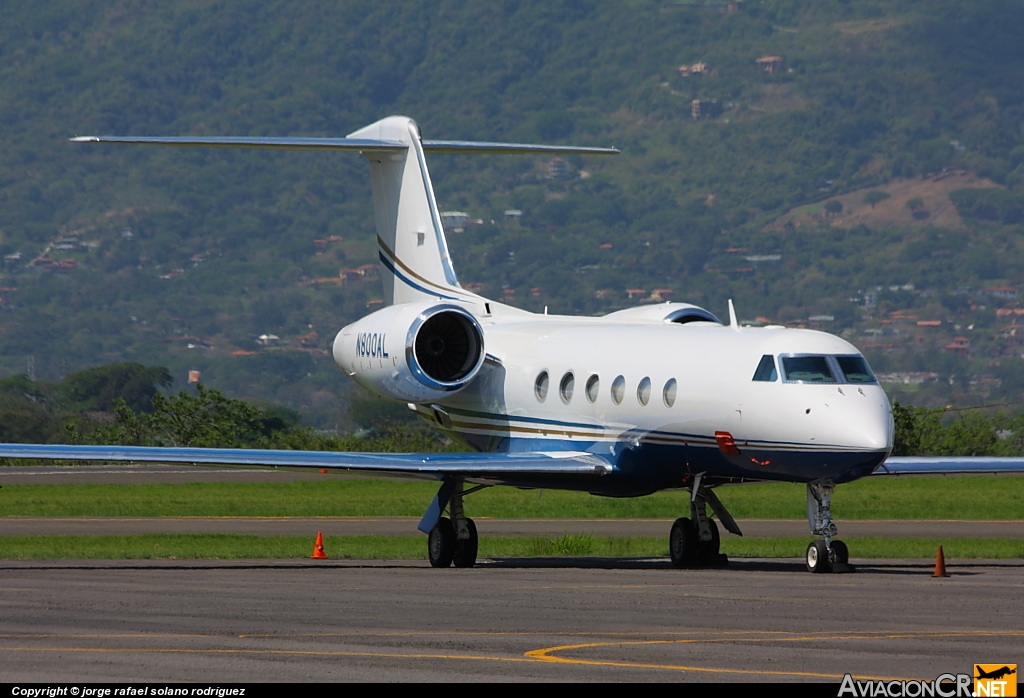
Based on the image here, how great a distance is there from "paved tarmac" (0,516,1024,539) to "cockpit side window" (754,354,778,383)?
32.7 ft

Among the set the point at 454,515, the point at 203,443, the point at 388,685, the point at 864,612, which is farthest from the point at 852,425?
the point at 203,443

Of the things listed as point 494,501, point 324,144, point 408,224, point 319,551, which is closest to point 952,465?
point 319,551

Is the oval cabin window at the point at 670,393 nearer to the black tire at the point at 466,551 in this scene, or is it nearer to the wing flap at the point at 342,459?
the wing flap at the point at 342,459

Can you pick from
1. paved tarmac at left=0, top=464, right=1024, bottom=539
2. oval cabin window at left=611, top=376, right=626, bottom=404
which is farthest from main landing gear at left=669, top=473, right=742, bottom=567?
paved tarmac at left=0, top=464, right=1024, bottom=539

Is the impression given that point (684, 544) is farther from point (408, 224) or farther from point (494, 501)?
point (494, 501)

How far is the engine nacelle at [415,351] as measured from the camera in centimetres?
2603

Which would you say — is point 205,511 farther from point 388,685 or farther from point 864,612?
point 388,685

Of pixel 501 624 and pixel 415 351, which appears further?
pixel 415 351

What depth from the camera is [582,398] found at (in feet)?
81.1

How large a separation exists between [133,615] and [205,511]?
23.3 metres

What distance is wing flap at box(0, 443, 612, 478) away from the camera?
22.2 metres

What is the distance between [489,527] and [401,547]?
17.0 ft

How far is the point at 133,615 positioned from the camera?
16438mm

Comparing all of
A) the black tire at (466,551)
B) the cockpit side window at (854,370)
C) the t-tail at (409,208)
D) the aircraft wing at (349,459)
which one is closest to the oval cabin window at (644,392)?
the aircraft wing at (349,459)
